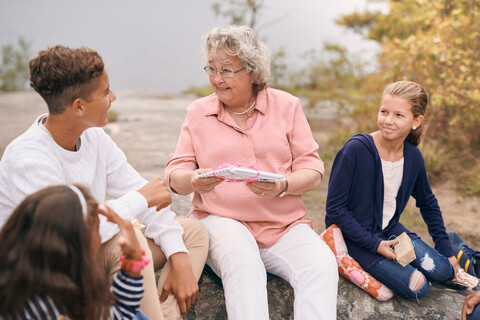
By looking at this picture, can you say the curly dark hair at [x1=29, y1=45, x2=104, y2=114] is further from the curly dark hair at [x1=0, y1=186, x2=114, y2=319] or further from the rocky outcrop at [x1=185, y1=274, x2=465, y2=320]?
the rocky outcrop at [x1=185, y1=274, x2=465, y2=320]

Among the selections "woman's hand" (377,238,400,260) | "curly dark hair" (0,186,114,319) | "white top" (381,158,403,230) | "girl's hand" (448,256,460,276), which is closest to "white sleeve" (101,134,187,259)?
"curly dark hair" (0,186,114,319)

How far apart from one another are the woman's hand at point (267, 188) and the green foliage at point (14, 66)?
10.5m

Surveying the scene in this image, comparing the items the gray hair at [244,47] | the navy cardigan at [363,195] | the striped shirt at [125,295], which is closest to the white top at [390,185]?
the navy cardigan at [363,195]

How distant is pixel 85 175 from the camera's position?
197 centimetres

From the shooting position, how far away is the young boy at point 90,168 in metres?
1.79

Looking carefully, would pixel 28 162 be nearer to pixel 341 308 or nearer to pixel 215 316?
pixel 215 316

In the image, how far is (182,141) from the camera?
8.21 feet

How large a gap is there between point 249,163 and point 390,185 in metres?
0.86

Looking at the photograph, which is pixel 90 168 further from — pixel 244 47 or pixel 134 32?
pixel 134 32

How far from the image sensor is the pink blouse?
239 cm

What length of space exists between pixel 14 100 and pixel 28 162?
8.31 meters

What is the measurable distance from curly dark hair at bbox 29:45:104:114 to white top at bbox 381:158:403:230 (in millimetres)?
1670

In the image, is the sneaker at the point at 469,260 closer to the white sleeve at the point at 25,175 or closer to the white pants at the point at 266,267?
the white pants at the point at 266,267

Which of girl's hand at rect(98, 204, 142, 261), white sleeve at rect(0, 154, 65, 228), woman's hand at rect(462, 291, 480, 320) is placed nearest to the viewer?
girl's hand at rect(98, 204, 142, 261)
